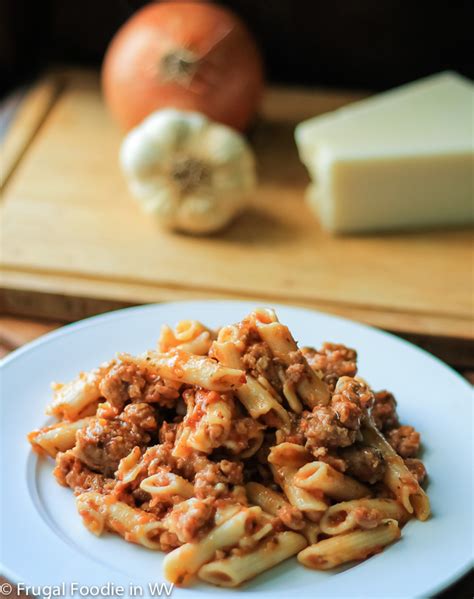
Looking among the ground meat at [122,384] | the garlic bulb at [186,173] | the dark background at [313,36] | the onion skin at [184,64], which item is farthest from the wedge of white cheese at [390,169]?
the ground meat at [122,384]

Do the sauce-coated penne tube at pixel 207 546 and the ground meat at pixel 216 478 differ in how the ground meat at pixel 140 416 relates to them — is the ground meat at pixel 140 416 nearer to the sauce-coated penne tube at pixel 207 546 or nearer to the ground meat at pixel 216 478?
the ground meat at pixel 216 478

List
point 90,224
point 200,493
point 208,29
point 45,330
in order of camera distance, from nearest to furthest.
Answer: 1. point 200,493
2. point 45,330
3. point 90,224
4. point 208,29

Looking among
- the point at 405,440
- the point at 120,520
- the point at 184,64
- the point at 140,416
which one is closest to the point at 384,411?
the point at 405,440

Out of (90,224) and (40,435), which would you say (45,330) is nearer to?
(90,224)

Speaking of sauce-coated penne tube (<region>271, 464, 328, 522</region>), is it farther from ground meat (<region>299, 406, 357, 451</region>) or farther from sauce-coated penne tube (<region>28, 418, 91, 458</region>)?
sauce-coated penne tube (<region>28, 418, 91, 458</region>)

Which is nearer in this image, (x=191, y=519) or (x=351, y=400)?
(x=191, y=519)

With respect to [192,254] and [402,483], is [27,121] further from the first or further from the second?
[402,483]

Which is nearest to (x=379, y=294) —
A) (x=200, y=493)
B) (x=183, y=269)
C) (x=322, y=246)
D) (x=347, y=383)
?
(x=322, y=246)

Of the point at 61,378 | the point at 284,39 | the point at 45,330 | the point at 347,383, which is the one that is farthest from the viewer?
the point at 284,39
